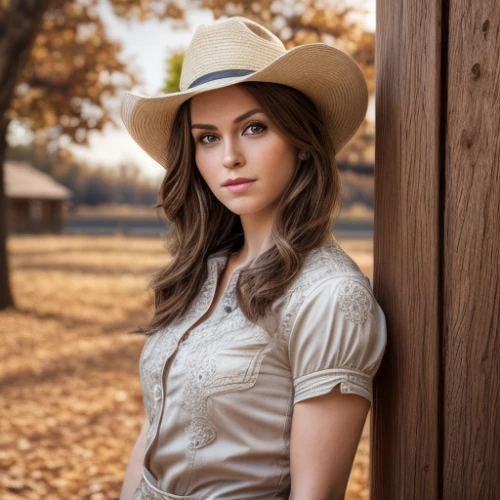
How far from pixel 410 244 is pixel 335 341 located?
293 mm

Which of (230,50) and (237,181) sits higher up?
(230,50)

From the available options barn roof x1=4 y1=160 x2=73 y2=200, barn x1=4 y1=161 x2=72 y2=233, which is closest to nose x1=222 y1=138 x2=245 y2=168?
barn roof x1=4 y1=160 x2=73 y2=200

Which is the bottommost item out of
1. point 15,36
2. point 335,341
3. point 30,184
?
point 30,184

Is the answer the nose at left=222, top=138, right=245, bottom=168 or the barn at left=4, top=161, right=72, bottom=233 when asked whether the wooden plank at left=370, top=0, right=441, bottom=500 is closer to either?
the nose at left=222, top=138, right=245, bottom=168

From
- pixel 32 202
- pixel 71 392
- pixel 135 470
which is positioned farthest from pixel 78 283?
pixel 32 202

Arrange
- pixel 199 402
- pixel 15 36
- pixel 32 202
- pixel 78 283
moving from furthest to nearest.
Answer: pixel 32 202 < pixel 78 283 < pixel 15 36 < pixel 199 402

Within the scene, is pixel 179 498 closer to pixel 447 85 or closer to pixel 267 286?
pixel 267 286

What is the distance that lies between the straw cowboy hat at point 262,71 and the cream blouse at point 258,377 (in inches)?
16.3

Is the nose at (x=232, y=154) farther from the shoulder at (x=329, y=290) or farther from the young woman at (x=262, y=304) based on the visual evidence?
the shoulder at (x=329, y=290)

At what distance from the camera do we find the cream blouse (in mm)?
1422

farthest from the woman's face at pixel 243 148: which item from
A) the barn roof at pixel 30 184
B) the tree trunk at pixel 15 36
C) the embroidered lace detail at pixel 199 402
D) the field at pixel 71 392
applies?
the barn roof at pixel 30 184

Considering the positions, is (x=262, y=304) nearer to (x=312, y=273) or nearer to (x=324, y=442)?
(x=312, y=273)

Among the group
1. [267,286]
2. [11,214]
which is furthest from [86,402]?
[11,214]

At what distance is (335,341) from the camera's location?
1.41 meters
